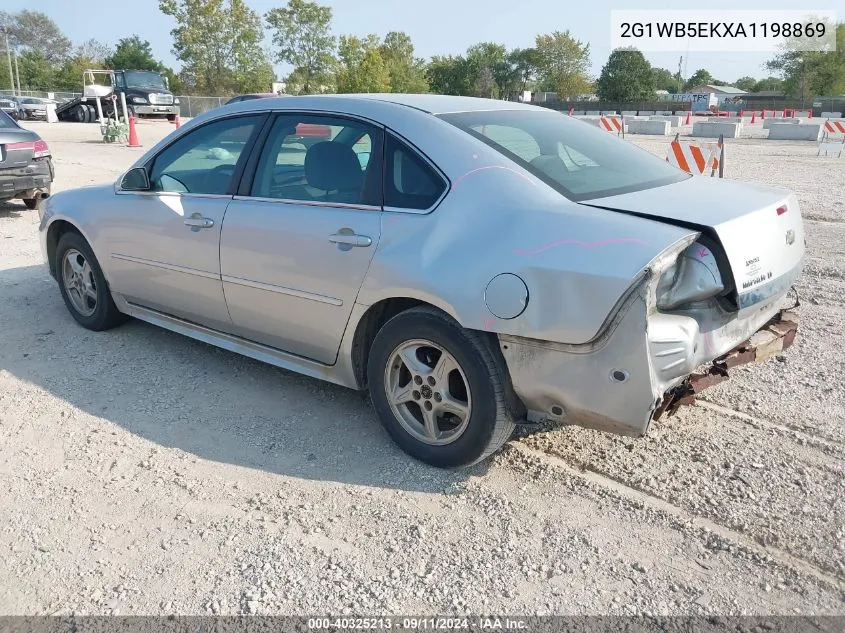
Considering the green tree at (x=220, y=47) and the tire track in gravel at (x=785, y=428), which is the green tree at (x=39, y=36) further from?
the tire track in gravel at (x=785, y=428)

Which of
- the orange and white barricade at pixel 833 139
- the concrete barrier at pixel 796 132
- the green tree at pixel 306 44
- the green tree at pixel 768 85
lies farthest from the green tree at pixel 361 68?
the green tree at pixel 768 85

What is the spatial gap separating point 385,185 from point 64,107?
1519 inches

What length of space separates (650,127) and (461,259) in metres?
31.3

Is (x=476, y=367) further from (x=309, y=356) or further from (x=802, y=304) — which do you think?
(x=802, y=304)

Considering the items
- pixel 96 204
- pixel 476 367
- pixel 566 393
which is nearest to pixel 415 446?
pixel 476 367

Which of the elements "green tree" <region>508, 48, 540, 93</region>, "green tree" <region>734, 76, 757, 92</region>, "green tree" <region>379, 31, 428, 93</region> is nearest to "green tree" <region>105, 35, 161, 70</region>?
"green tree" <region>379, 31, 428, 93</region>

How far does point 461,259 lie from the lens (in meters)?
2.98

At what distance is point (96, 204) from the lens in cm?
480

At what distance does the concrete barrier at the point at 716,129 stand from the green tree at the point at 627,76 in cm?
6080

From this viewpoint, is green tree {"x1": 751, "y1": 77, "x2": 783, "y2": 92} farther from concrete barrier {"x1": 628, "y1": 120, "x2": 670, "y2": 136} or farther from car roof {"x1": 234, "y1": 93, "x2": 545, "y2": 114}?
car roof {"x1": 234, "y1": 93, "x2": 545, "y2": 114}

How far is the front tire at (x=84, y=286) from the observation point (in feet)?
16.3

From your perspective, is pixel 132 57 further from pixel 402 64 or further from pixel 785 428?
pixel 785 428

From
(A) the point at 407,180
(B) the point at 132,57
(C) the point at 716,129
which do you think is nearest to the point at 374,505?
(A) the point at 407,180

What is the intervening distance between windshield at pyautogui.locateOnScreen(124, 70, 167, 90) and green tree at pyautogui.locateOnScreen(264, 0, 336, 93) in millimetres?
23491
